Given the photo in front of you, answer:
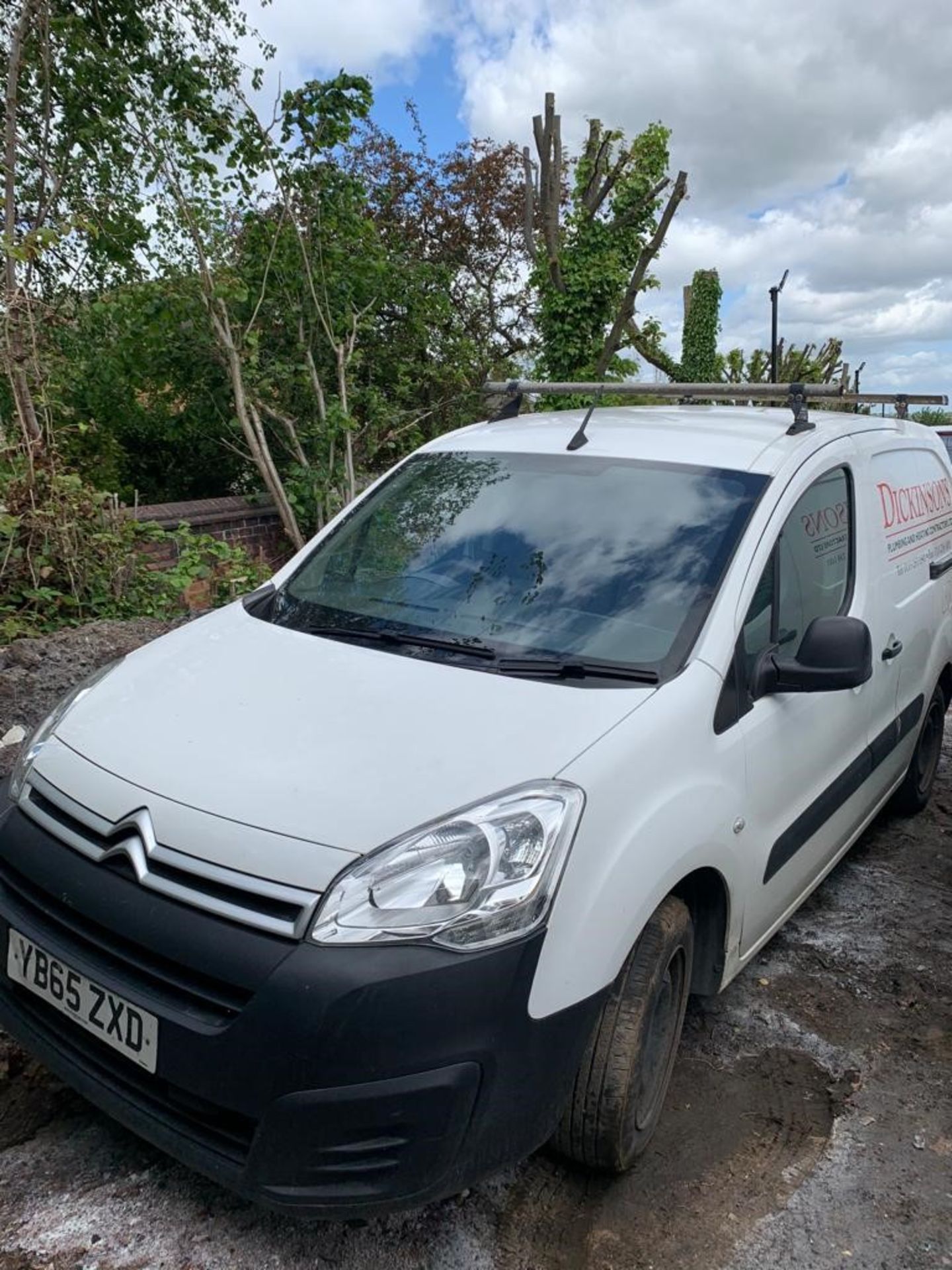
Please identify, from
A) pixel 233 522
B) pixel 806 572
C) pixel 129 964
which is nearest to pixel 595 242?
pixel 233 522

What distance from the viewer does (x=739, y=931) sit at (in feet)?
8.46

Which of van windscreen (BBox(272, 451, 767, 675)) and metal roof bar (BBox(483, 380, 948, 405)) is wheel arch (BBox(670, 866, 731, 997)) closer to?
van windscreen (BBox(272, 451, 767, 675))

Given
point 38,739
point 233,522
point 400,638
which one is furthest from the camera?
point 233,522

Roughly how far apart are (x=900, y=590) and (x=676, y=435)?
1.18m

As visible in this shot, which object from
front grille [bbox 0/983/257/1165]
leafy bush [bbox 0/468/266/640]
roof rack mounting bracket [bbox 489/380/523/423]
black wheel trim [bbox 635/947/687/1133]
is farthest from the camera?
leafy bush [bbox 0/468/266/640]

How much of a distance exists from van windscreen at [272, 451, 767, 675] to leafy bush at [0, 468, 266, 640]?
3007 millimetres

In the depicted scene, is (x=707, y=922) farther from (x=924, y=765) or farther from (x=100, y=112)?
(x=100, y=112)

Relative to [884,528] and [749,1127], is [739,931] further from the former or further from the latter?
[884,528]

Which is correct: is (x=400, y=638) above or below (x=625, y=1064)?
above

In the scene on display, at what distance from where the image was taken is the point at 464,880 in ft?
6.05

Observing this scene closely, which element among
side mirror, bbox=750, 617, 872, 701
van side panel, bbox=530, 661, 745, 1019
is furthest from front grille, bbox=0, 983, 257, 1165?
side mirror, bbox=750, 617, 872, 701

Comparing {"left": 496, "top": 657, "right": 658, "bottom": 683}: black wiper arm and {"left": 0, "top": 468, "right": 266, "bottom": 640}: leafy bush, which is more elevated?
{"left": 496, "top": 657, "right": 658, "bottom": 683}: black wiper arm

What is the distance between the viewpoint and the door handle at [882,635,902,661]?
11.3 feet

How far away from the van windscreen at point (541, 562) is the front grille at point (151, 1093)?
1.18 metres
